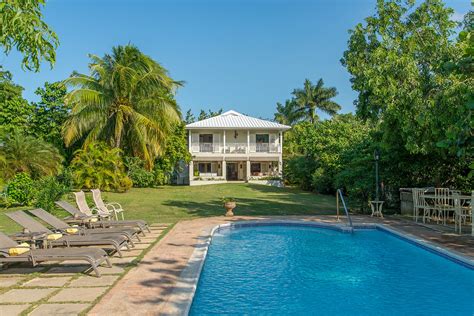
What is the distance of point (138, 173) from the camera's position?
2712cm

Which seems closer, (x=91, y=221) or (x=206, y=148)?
(x=91, y=221)

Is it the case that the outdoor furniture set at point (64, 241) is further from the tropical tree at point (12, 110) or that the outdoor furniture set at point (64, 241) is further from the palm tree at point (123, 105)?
the tropical tree at point (12, 110)

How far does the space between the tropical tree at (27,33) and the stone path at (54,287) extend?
2.89 meters

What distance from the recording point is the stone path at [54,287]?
4.78m

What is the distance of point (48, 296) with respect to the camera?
5.21m

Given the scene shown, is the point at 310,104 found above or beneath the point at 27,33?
above

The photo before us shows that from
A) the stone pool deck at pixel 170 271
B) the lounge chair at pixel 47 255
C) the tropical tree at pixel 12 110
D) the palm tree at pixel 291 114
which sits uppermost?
the palm tree at pixel 291 114

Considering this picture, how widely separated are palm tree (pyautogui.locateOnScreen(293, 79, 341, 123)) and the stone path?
4400 centimetres

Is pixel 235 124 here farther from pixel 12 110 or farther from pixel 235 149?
pixel 12 110

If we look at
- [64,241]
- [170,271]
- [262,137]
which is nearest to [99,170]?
[64,241]

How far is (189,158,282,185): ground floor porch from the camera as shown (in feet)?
112

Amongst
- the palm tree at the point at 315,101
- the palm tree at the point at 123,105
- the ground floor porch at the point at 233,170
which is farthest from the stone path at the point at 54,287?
the palm tree at the point at 315,101

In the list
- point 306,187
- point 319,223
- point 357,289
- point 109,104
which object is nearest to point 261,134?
point 306,187

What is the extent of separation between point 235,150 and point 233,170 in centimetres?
397
